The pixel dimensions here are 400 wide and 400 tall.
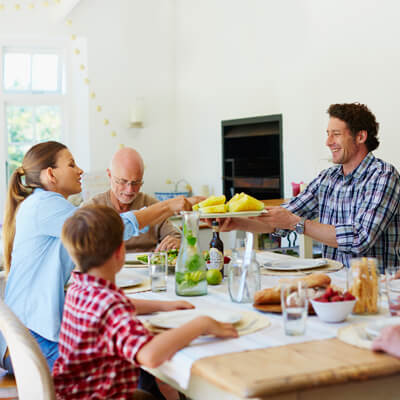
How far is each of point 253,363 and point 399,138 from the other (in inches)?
114

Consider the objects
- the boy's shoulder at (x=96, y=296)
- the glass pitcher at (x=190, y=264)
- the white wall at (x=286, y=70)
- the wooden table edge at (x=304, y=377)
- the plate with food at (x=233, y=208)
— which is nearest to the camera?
the wooden table edge at (x=304, y=377)

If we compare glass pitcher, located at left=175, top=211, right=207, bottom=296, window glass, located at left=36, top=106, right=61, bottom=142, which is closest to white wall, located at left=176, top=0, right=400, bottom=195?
window glass, located at left=36, top=106, right=61, bottom=142

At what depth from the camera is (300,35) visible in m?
4.64

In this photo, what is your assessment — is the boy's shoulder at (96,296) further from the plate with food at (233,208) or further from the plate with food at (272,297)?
the plate with food at (233,208)

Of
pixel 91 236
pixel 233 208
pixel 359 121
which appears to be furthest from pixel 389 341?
pixel 359 121

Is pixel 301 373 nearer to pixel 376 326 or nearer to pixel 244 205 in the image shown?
pixel 376 326

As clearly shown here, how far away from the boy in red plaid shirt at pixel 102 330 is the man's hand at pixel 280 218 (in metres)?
1.24

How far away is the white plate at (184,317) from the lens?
147 centimetres

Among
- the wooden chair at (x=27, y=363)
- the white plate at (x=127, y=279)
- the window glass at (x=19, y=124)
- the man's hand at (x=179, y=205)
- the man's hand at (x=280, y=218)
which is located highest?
the window glass at (x=19, y=124)

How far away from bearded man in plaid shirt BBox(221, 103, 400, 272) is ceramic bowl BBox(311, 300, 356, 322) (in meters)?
1.04

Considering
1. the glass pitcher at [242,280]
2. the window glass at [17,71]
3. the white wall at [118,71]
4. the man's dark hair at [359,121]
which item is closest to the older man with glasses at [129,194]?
the man's dark hair at [359,121]

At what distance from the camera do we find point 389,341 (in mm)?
1222

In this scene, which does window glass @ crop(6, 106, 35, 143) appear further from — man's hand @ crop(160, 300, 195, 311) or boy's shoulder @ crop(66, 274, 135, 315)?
boy's shoulder @ crop(66, 274, 135, 315)

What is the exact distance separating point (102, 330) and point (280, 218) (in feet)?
4.69
